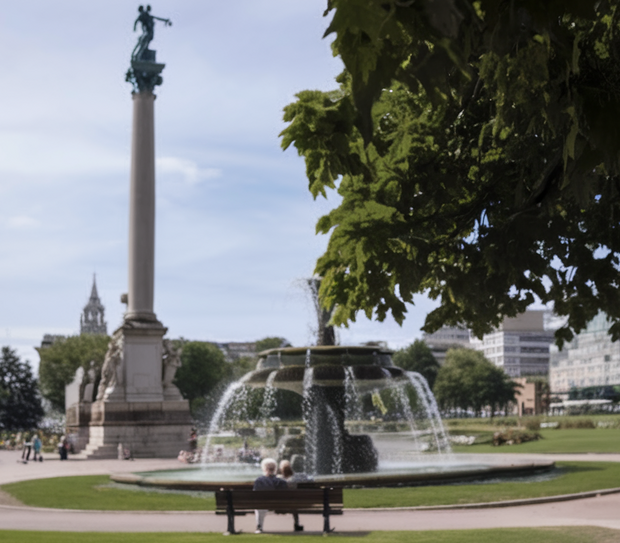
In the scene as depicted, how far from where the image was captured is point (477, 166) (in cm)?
1033

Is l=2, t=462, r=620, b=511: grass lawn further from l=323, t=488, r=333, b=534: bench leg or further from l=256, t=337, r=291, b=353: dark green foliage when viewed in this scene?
l=256, t=337, r=291, b=353: dark green foliage

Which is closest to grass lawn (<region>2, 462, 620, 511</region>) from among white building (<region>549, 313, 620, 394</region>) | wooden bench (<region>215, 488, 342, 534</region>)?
wooden bench (<region>215, 488, 342, 534</region>)

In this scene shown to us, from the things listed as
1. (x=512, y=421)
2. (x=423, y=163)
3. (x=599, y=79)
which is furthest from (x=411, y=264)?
(x=512, y=421)

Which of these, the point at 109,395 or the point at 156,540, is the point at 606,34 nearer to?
the point at 156,540

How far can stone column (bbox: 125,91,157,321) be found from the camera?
51125mm

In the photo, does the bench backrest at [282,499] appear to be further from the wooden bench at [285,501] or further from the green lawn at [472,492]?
the green lawn at [472,492]

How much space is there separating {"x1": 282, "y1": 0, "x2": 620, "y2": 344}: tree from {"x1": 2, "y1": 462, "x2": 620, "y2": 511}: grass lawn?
284 inches

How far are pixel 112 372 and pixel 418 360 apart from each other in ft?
307

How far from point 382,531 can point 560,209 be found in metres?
6.10

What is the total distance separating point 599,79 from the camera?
20.6 feet

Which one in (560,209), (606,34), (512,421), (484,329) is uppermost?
(606,34)

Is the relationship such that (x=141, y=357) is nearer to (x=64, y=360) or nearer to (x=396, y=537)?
(x=396, y=537)

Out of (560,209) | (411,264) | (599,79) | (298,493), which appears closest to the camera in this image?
(599,79)

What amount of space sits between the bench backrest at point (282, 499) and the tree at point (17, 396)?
99524mm
